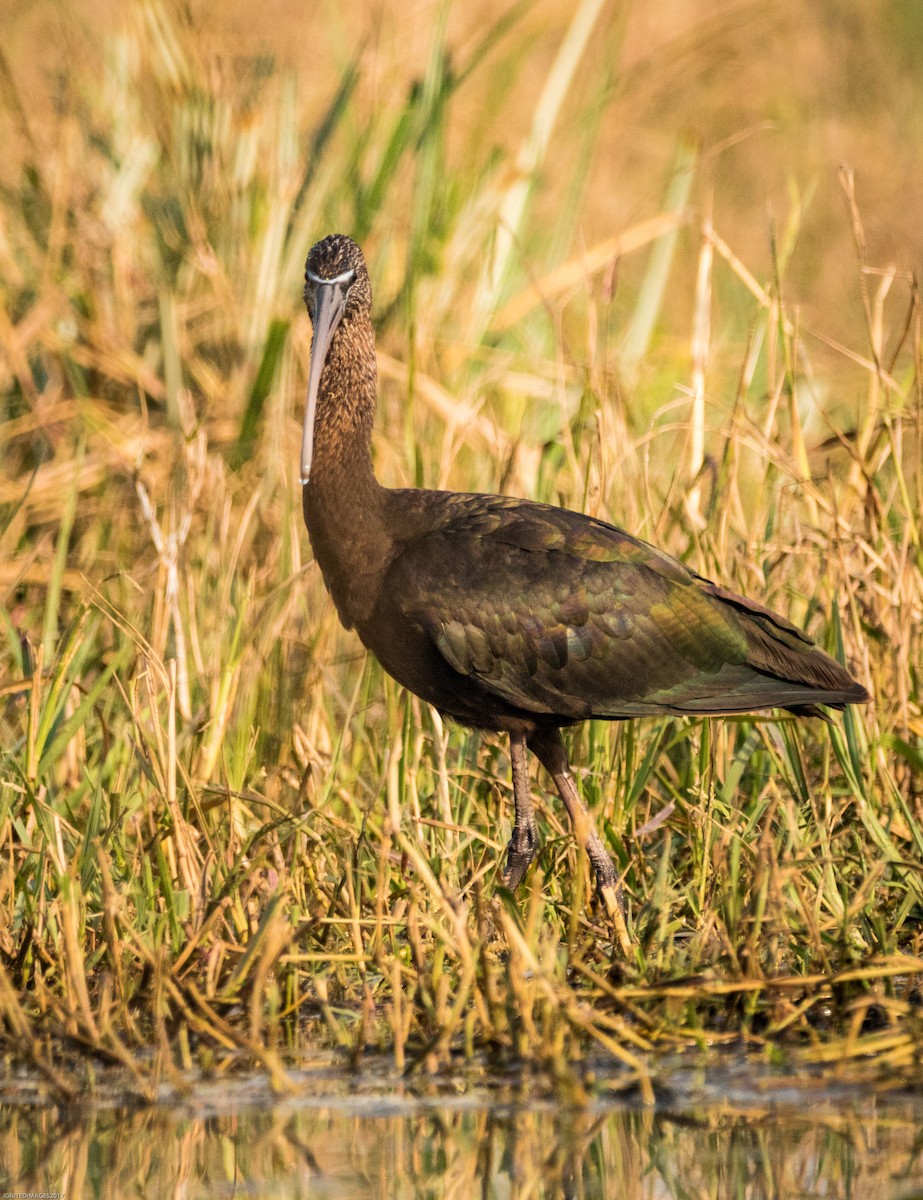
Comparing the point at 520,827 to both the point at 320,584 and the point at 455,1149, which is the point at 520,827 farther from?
the point at 320,584

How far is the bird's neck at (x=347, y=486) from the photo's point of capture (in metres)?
4.34

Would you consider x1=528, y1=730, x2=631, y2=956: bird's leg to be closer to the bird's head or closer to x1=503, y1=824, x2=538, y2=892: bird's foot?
x1=503, y1=824, x2=538, y2=892: bird's foot

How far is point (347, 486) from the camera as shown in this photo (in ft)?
14.5

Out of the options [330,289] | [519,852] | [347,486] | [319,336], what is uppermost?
[330,289]

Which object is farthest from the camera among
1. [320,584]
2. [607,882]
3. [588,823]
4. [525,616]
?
[320,584]

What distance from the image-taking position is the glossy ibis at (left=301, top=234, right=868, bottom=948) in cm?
427

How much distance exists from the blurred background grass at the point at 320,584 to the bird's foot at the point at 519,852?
0.23ft

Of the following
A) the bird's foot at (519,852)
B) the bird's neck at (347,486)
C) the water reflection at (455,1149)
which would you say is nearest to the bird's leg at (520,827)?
the bird's foot at (519,852)

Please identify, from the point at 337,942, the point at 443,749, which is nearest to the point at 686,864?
the point at 443,749

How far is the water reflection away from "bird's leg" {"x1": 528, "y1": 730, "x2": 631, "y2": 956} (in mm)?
693

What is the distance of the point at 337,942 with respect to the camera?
391cm

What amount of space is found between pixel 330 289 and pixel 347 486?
0.54 meters

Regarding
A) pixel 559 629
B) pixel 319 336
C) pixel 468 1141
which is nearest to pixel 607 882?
pixel 559 629

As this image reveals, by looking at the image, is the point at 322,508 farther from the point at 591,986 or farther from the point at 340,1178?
the point at 340,1178
